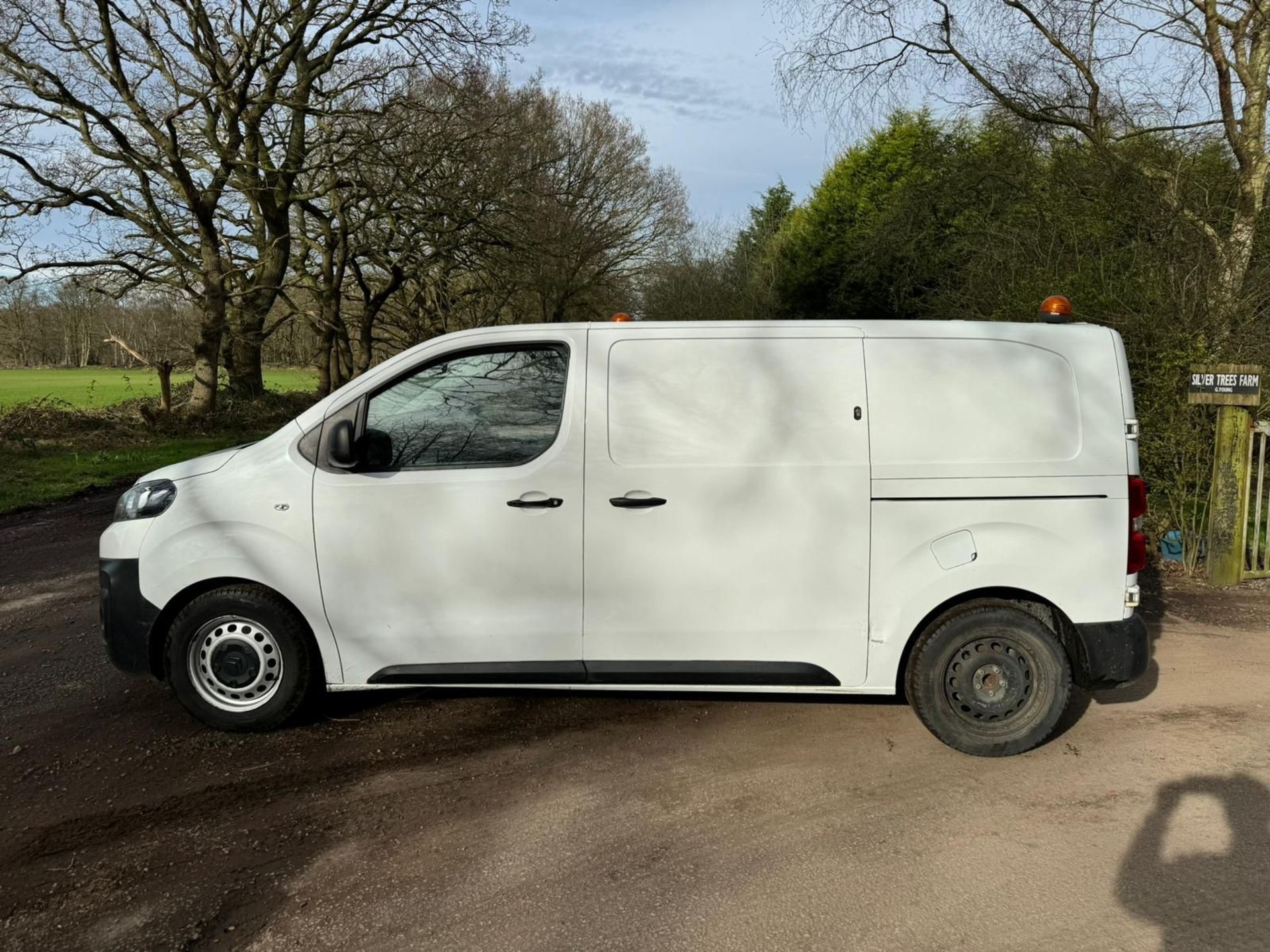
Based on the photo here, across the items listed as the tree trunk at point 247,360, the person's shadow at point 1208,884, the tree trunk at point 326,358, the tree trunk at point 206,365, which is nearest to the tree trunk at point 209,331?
the tree trunk at point 206,365

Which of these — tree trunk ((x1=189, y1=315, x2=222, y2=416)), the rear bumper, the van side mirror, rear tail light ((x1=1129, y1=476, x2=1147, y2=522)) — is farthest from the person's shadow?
tree trunk ((x1=189, y1=315, x2=222, y2=416))

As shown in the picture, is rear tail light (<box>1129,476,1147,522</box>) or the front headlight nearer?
rear tail light (<box>1129,476,1147,522</box>)

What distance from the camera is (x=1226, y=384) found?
22.0ft

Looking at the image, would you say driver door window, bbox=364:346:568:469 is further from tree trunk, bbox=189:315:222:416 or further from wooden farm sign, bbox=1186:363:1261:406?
tree trunk, bbox=189:315:222:416

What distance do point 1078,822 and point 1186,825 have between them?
0.41 meters

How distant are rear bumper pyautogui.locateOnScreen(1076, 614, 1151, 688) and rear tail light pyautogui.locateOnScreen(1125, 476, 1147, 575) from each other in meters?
0.26

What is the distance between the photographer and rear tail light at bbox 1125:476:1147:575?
3932mm

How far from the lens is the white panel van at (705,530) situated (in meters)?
3.89

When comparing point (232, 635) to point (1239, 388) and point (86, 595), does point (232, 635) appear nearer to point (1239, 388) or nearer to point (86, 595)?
point (86, 595)

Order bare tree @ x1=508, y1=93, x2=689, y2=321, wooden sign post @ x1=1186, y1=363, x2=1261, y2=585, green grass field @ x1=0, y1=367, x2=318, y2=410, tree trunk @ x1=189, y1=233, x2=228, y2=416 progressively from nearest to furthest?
wooden sign post @ x1=1186, y1=363, x2=1261, y2=585, tree trunk @ x1=189, y1=233, x2=228, y2=416, green grass field @ x1=0, y1=367, x2=318, y2=410, bare tree @ x1=508, y1=93, x2=689, y2=321

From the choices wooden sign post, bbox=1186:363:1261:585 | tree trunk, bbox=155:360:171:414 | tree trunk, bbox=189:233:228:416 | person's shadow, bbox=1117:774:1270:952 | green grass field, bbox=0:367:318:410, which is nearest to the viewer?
person's shadow, bbox=1117:774:1270:952

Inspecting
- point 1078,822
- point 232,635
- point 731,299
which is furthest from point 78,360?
point 1078,822

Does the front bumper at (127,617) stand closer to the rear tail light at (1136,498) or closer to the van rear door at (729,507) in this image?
the van rear door at (729,507)

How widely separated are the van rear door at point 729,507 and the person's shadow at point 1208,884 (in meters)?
1.29
